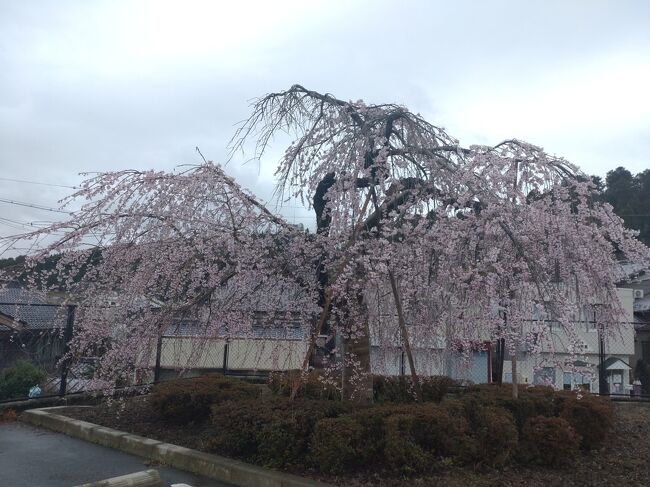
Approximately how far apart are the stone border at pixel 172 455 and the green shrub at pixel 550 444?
2299 mm

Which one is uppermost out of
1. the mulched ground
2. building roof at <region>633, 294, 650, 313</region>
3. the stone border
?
building roof at <region>633, 294, 650, 313</region>

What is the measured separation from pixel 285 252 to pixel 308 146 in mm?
1464

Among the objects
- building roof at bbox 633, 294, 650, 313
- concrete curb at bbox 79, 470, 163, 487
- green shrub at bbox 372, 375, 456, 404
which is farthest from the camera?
building roof at bbox 633, 294, 650, 313

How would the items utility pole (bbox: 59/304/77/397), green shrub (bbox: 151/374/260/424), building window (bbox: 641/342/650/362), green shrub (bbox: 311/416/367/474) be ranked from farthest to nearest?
building window (bbox: 641/342/650/362), utility pole (bbox: 59/304/77/397), green shrub (bbox: 151/374/260/424), green shrub (bbox: 311/416/367/474)

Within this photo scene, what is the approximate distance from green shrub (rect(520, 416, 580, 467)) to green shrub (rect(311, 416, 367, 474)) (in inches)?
70.7

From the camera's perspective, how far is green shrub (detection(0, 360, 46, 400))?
9898 mm

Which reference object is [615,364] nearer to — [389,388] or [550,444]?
[389,388]

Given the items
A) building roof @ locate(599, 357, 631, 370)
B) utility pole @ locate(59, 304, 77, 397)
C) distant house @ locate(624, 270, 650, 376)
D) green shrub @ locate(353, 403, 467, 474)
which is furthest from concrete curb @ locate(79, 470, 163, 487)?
distant house @ locate(624, 270, 650, 376)

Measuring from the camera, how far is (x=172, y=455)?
21.4 ft

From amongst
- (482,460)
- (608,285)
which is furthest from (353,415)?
(608,285)

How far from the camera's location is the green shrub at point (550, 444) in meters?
5.92

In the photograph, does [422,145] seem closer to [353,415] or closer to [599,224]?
[599,224]

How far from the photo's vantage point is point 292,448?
5938 mm

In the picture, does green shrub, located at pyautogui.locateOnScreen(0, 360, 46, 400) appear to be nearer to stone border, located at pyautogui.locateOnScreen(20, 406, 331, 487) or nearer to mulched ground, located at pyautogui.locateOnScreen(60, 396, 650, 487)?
stone border, located at pyautogui.locateOnScreen(20, 406, 331, 487)
